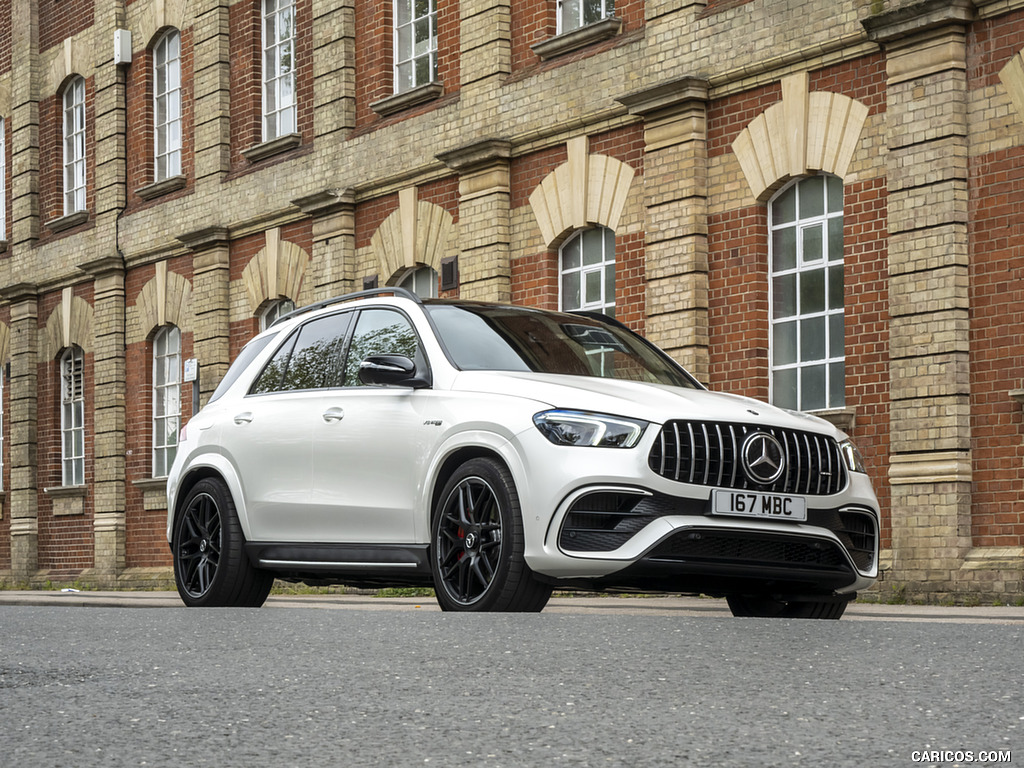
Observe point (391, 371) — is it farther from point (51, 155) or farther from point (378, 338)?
point (51, 155)

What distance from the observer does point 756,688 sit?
193 inches

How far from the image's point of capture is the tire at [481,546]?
793 cm

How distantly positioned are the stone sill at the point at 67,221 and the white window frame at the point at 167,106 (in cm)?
204

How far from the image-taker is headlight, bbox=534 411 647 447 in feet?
25.7

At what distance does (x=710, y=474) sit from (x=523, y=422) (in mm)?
918

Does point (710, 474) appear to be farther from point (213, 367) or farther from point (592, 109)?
point (213, 367)

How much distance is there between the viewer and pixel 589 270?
16.8 metres

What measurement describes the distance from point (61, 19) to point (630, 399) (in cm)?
2154

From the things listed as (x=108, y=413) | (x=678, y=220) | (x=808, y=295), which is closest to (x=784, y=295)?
(x=808, y=295)

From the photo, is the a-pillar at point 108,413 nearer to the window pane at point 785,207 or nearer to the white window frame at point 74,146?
the white window frame at point 74,146

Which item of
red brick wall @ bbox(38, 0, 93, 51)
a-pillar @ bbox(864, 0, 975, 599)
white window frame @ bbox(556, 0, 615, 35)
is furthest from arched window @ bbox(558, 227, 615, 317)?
red brick wall @ bbox(38, 0, 93, 51)

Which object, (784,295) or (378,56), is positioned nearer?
(784,295)

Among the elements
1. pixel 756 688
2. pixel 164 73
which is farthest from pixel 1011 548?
pixel 164 73

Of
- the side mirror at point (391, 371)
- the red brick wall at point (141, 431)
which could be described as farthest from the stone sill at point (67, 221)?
the side mirror at point (391, 371)
